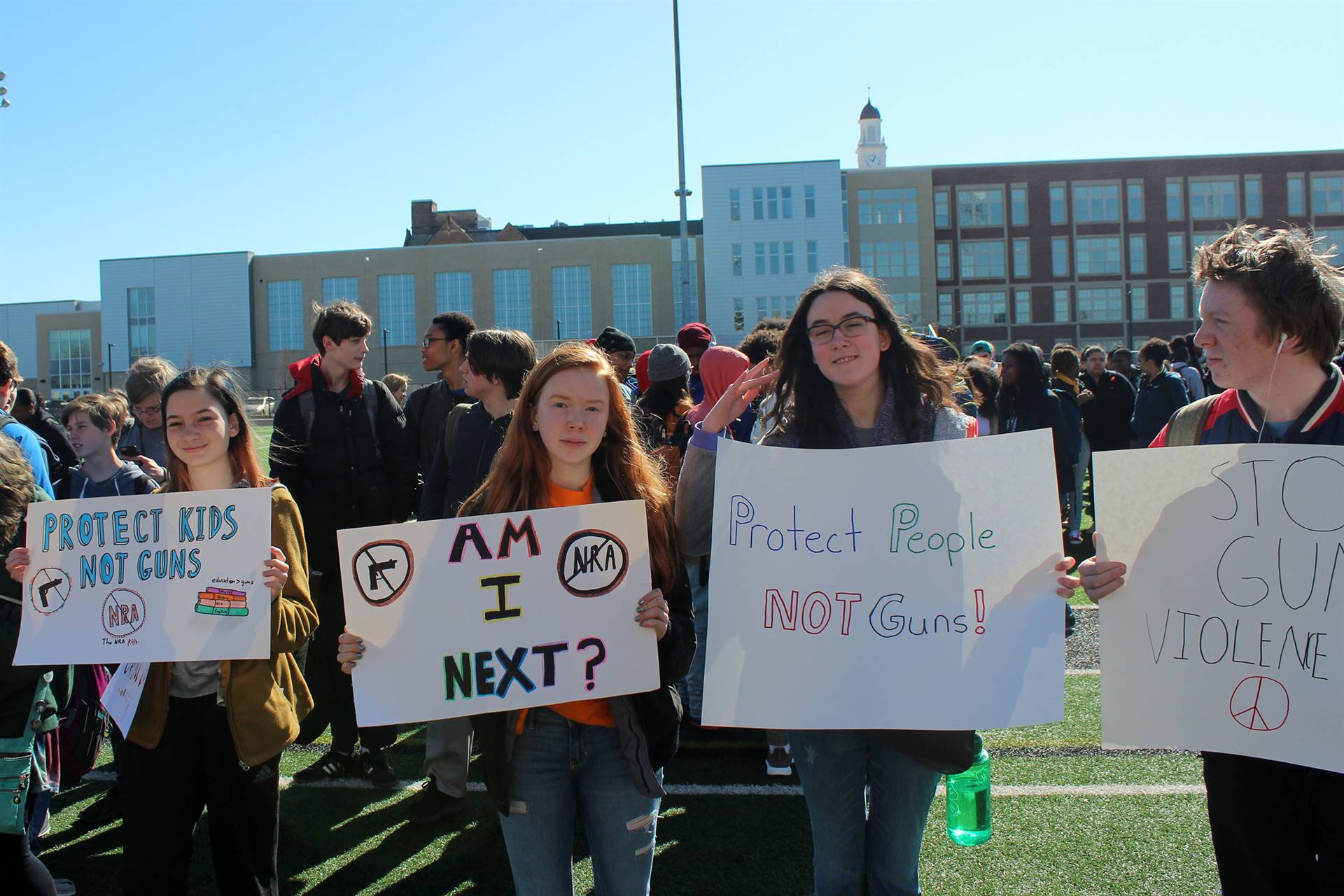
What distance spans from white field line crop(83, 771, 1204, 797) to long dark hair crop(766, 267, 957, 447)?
7.96 feet

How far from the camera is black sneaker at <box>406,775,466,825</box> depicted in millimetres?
4066

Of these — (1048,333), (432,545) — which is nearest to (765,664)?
(432,545)

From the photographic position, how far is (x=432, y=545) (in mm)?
2369

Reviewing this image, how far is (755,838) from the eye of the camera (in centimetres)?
384

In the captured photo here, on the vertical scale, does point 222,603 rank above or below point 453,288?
below

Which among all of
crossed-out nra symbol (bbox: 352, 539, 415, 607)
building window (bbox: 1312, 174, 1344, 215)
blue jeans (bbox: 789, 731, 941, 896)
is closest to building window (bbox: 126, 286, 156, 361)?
crossed-out nra symbol (bbox: 352, 539, 415, 607)

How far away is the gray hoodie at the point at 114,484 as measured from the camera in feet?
13.5

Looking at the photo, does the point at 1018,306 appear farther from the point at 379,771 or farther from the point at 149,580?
the point at 149,580

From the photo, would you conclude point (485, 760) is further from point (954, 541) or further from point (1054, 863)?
point (1054, 863)

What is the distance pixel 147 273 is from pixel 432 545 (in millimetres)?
80111

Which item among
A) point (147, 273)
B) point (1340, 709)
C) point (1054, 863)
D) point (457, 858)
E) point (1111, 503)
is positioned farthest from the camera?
point (147, 273)

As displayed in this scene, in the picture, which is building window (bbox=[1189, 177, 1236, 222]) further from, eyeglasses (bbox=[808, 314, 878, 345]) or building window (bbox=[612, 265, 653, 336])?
eyeglasses (bbox=[808, 314, 878, 345])

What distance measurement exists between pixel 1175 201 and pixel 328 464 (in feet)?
237

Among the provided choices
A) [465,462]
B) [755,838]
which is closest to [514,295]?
[465,462]
